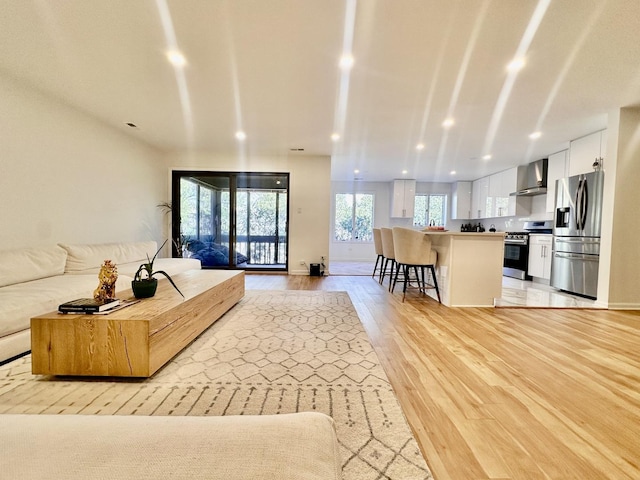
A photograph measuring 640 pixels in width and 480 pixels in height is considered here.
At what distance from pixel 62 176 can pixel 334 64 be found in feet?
11.7

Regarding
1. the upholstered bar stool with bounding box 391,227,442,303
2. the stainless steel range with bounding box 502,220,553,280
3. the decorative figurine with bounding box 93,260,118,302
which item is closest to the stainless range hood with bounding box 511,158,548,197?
the stainless steel range with bounding box 502,220,553,280

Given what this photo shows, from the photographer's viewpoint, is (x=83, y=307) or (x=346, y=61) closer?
(x=83, y=307)

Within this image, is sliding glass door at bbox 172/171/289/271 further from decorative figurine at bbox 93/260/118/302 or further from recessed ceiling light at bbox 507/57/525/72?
recessed ceiling light at bbox 507/57/525/72

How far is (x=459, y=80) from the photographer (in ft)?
9.14

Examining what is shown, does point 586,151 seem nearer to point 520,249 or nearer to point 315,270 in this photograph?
point 520,249

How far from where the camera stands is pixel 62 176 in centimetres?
347

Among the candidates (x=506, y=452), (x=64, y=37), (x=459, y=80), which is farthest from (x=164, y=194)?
(x=506, y=452)

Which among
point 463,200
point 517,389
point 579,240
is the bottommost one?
point 517,389

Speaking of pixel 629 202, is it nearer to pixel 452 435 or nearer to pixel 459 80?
pixel 459 80

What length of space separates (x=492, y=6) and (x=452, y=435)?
2.60 meters

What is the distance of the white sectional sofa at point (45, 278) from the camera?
1.93 metres

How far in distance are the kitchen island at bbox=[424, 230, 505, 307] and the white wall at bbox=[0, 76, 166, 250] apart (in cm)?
479

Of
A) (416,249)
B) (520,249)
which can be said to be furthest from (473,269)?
(520,249)

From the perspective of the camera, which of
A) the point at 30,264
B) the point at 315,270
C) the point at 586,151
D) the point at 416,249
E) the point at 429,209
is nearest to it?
the point at 30,264
